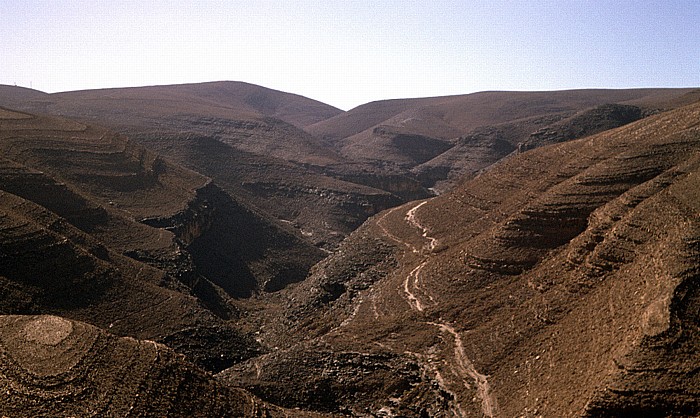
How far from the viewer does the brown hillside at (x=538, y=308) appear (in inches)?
813

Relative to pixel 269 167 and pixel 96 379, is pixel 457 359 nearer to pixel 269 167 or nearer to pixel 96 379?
pixel 96 379

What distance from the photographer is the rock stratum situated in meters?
20.4

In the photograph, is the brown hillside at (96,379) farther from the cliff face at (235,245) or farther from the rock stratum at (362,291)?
the cliff face at (235,245)

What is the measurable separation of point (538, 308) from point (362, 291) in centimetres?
1377

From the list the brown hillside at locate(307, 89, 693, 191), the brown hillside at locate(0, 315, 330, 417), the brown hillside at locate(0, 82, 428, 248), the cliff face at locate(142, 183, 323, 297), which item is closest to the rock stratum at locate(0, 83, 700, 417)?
the brown hillside at locate(0, 315, 330, 417)

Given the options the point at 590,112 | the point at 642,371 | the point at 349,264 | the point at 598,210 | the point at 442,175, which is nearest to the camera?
the point at 642,371

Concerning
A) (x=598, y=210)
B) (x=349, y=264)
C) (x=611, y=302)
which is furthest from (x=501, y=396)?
(x=349, y=264)

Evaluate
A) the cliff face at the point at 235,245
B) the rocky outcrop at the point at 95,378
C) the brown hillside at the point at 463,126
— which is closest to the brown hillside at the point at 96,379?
the rocky outcrop at the point at 95,378

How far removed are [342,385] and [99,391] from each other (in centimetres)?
1225

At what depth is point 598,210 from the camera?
101 feet

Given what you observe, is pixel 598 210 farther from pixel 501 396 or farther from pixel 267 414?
pixel 267 414

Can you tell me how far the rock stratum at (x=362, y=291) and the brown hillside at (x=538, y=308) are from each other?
0.33 feet

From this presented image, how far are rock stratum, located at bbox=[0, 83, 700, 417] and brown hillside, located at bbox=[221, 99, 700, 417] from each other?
100 millimetres

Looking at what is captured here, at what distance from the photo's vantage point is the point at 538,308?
1101 inches
